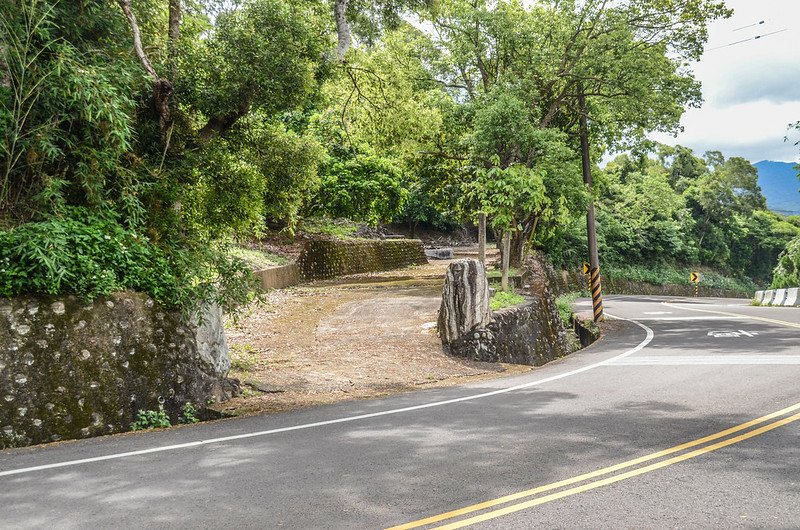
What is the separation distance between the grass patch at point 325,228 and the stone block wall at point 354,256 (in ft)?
2.36

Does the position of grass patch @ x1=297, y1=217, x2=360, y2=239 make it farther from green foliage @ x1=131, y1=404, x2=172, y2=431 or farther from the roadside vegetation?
green foliage @ x1=131, y1=404, x2=172, y2=431

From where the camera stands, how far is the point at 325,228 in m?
33.0

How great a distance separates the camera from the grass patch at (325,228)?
31922 millimetres

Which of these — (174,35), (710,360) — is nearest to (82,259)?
(174,35)

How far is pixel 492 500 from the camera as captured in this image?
5.02 metres

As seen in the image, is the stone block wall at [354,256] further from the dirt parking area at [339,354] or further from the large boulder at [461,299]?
the large boulder at [461,299]

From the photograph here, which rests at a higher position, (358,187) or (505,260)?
(358,187)

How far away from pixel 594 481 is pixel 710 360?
801 cm

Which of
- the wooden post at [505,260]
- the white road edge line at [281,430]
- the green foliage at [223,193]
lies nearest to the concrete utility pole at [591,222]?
the wooden post at [505,260]

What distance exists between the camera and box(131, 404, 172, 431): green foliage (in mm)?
8117

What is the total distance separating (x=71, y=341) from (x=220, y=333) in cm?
245

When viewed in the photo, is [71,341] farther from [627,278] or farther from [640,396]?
[627,278]

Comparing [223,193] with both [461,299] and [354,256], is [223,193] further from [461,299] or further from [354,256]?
[354,256]

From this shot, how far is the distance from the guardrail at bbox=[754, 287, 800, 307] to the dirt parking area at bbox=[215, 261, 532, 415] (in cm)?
1544
